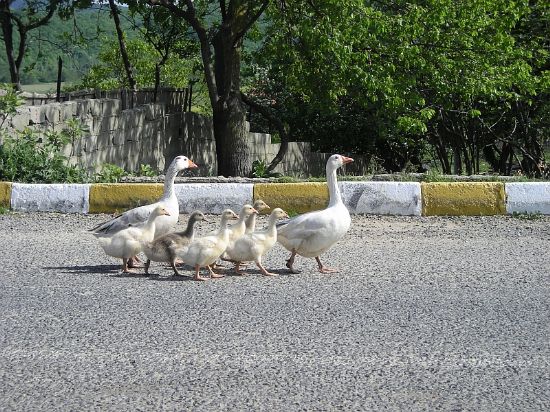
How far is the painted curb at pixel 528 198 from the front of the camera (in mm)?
10906

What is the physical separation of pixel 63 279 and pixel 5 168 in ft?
15.8

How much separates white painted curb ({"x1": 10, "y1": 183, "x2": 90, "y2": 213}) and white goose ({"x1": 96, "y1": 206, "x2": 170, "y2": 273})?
10.3 feet

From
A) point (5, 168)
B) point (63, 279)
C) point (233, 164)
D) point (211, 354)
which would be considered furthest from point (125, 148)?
point (211, 354)

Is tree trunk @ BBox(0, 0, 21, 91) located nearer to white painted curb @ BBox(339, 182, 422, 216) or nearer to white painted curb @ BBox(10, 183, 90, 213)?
white painted curb @ BBox(10, 183, 90, 213)

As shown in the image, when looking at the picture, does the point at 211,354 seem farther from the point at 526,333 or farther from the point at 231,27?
the point at 231,27

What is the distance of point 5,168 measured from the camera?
12.1 meters

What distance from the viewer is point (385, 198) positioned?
11.0m

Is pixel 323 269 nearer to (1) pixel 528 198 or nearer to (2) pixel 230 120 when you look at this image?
(1) pixel 528 198

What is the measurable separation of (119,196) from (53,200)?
2.46 ft

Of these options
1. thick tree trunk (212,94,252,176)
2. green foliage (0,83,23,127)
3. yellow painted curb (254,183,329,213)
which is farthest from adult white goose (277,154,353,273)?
thick tree trunk (212,94,252,176)

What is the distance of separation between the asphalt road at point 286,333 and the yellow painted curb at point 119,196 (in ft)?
6.49

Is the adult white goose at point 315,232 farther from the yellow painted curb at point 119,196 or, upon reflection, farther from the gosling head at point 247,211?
the yellow painted curb at point 119,196

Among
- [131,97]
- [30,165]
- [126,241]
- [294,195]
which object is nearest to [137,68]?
[131,97]

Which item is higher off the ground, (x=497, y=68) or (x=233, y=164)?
(x=497, y=68)
